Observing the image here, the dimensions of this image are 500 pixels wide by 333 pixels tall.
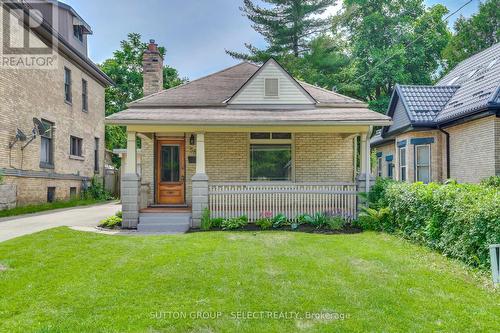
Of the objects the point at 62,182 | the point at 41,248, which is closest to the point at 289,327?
the point at 41,248

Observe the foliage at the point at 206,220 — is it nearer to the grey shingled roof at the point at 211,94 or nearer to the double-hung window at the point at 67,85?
the grey shingled roof at the point at 211,94

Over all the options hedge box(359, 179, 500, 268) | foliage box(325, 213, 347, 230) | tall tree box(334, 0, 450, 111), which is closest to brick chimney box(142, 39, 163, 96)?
foliage box(325, 213, 347, 230)

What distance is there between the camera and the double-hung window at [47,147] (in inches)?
552

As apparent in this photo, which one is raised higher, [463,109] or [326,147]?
[463,109]

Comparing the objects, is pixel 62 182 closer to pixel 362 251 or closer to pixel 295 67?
pixel 362 251

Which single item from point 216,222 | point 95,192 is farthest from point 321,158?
point 95,192

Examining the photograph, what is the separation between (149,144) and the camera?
36.7ft

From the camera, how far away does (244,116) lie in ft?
31.8

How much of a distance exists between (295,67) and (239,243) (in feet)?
58.5

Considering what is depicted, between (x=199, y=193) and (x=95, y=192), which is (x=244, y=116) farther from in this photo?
(x=95, y=192)

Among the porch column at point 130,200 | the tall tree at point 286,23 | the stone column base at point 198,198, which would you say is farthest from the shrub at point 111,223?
the tall tree at point 286,23

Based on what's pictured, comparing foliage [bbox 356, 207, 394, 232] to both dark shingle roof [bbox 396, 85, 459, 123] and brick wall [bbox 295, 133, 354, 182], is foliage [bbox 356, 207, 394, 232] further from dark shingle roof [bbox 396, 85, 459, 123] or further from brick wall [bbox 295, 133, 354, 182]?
dark shingle roof [bbox 396, 85, 459, 123]

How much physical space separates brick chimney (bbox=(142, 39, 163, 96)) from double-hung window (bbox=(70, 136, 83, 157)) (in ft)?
21.8

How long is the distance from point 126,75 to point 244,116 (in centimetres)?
2517
